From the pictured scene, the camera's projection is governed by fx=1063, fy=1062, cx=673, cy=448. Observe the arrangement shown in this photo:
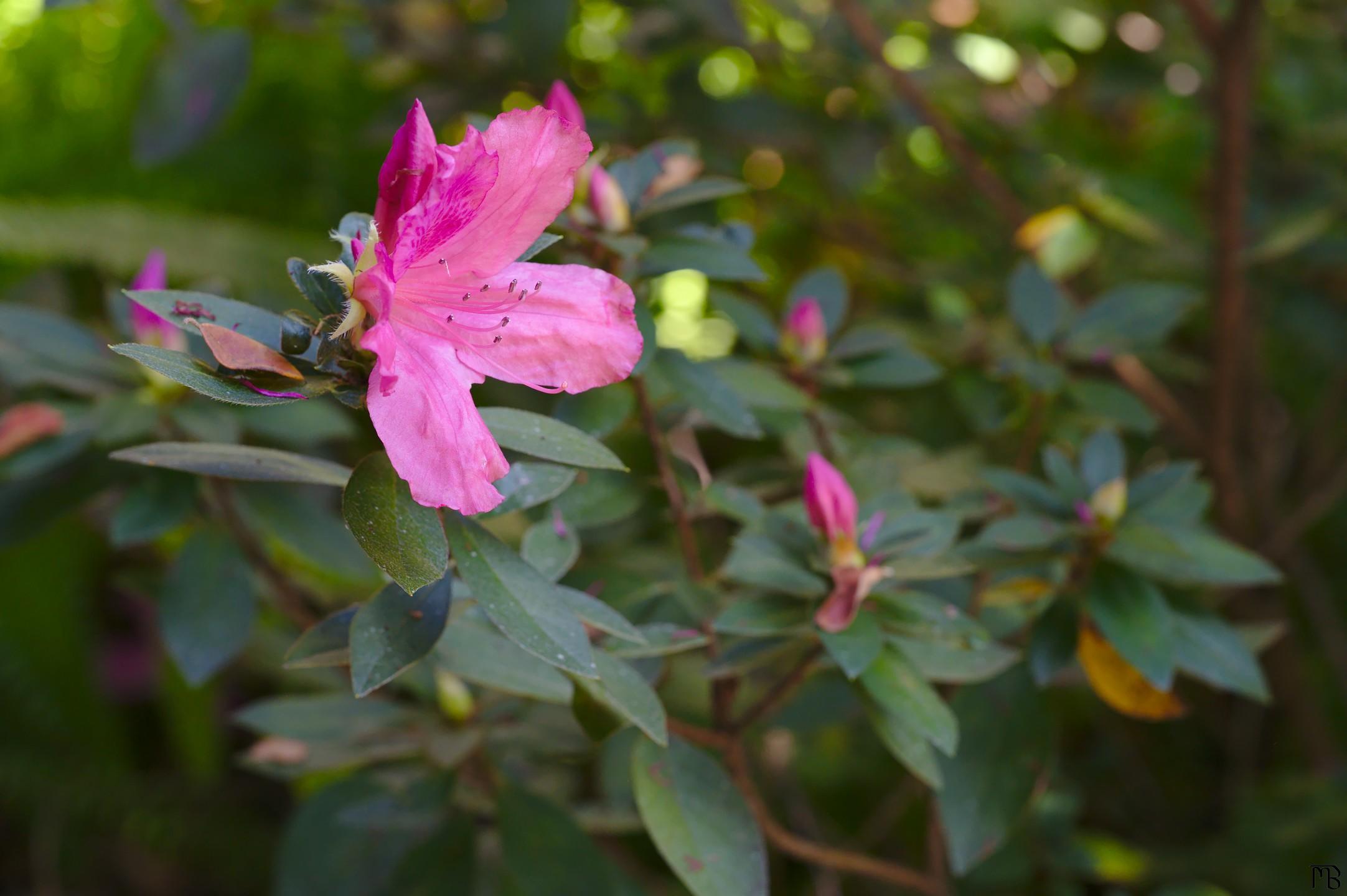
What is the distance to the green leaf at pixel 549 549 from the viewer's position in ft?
2.51

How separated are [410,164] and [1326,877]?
1.33 metres

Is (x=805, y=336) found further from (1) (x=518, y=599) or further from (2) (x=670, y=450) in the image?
(1) (x=518, y=599)

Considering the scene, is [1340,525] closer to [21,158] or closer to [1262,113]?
Result: [1262,113]

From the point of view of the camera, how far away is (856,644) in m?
0.72

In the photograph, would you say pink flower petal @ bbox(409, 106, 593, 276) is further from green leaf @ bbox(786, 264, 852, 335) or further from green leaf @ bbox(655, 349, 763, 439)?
green leaf @ bbox(786, 264, 852, 335)

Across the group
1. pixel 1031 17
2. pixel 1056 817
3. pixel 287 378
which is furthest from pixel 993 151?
pixel 287 378

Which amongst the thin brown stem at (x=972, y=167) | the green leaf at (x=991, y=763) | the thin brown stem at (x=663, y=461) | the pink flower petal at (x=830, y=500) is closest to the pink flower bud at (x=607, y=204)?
the thin brown stem at (x=663, y=461)

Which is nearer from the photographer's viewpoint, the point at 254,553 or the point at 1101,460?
the point at 1101,460

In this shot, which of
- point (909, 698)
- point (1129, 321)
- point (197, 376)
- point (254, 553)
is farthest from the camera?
point (1129, 321)

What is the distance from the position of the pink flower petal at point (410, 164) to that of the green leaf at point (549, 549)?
0.28 m

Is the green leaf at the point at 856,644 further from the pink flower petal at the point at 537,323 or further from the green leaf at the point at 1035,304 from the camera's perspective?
the green leaf at the point at 1035,304

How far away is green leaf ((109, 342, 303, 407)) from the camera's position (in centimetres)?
52

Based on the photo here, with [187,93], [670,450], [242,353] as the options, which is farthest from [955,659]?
[187,93]

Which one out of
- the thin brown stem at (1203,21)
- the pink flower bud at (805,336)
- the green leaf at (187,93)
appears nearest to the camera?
the pink flower bud at (805,336)
